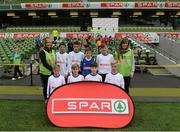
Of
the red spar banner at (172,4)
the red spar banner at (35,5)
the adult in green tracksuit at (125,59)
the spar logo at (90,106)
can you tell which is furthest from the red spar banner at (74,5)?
the spar logo at (90,106)

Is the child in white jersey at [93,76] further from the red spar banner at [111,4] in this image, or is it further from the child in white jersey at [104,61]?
the red spar banner at [111,4]

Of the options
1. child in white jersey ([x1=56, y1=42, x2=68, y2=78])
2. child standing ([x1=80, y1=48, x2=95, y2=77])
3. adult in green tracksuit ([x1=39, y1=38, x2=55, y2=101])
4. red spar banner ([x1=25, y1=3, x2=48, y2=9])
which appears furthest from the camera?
red spar banner ([x1=25, y1=3, x2=48, y2=9])

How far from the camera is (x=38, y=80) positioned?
14.3m

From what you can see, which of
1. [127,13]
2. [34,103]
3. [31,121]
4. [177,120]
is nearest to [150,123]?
[177,120]

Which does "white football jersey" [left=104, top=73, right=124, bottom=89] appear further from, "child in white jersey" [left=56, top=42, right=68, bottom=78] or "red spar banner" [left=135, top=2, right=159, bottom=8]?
"red spar banner" [left=135, top=2, right=159, bottom=8]

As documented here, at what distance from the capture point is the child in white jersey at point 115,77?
855cm

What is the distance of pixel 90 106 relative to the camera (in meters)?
7.98

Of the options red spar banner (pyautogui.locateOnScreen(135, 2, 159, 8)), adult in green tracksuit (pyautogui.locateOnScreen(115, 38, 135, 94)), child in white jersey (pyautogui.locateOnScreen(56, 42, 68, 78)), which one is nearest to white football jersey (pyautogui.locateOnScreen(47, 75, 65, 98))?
child in white jersey (pyautogui.locateOnScreen(56, 42, 68, 78))

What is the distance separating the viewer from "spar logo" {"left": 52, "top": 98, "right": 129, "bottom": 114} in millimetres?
7906

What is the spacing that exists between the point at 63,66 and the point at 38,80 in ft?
16.4

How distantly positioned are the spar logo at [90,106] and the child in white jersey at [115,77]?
581 millimetres

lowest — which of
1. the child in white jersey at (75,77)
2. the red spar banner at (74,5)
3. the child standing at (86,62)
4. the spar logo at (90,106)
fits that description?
the spar logo at (90,106)

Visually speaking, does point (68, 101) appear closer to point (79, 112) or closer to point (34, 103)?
point (79, 112)

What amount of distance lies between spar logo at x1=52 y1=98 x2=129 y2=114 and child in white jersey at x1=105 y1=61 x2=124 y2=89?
1.91ft
